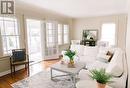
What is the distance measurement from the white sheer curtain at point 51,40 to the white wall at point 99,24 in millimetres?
2210

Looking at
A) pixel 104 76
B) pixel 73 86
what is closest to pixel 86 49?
pixel 73 86

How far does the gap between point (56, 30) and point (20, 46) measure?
7.27 feet

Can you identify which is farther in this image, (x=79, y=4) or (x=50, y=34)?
(x=50, y=34)

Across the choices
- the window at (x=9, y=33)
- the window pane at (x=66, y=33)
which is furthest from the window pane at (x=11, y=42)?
the window pane at (x=66, y=33)

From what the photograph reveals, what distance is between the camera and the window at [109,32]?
6.32 metres

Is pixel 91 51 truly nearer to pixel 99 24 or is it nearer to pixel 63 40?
pixel 63 40

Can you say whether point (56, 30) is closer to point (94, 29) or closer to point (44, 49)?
point (44, 49)

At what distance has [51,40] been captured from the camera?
5586 millimetres

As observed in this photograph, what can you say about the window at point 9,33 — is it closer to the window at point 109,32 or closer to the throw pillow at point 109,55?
the throw pillow at point 109,55

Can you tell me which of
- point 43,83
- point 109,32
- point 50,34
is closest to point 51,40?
point 50,34

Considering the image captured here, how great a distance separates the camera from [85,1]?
11.0 ft

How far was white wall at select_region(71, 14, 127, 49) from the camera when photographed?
5.93m

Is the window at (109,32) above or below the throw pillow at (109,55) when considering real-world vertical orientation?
above

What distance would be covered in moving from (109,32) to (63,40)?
2.83m
